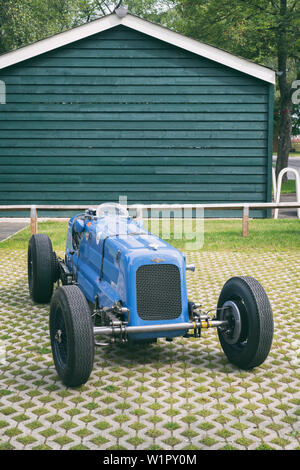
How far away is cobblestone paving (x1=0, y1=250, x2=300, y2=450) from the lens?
4.35 m

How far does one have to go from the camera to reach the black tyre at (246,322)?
5.32 metres

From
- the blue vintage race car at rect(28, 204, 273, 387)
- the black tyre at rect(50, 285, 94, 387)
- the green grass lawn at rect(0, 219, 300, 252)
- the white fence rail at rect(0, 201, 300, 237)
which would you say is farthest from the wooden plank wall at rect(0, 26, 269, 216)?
the black tyre at rect(50, 285, 94, 387)

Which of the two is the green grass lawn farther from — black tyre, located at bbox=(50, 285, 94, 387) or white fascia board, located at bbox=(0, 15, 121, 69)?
black tyre, located at bbox=(50, 285, 94, 387)

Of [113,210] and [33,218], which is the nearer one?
[113,210]

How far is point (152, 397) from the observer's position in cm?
507

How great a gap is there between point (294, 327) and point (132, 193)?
8.31 m

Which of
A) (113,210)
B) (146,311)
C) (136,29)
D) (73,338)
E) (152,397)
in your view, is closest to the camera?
(73,338)

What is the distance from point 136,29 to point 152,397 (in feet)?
35.6

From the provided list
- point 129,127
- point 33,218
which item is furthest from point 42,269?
point 129,127

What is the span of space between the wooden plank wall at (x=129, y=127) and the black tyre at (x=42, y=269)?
7067mm

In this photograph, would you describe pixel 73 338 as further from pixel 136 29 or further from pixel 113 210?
pixel 136 29

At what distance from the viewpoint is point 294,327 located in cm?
696

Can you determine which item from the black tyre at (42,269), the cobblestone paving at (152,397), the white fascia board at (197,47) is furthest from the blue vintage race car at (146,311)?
the white fascia board at (197,47)
